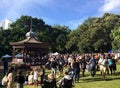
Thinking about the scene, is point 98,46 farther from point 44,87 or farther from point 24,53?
point 44,87

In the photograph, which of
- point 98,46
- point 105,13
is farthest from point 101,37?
point 105,13

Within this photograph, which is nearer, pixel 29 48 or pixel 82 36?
pixel 29 48

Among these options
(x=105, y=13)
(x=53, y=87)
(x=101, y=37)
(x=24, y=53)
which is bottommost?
(x=53, y=87)

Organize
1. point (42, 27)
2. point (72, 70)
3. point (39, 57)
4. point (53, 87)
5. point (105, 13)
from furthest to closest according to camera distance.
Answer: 1. point (42, 27)
2. point (105, 13)
3. point (39, 57)
4. point (72, 70)
5. point (53, 87)

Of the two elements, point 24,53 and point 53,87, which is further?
point 24,53

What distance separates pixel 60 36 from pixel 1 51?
76.0 ft

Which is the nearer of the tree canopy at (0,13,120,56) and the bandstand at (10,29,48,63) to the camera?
the bandstand at (10,29,48,63)

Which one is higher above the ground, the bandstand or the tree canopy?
the tree canopy

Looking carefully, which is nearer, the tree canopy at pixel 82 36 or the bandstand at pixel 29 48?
the bandstand at pixel 29 48

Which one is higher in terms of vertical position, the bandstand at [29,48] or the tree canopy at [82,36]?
the tree canopy at [82,36]

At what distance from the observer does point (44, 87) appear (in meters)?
16.2

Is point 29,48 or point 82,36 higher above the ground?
point 82,36

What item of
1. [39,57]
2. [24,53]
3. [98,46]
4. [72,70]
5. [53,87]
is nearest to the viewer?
[53,87]

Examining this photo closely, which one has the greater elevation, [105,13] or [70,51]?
[105,13]
